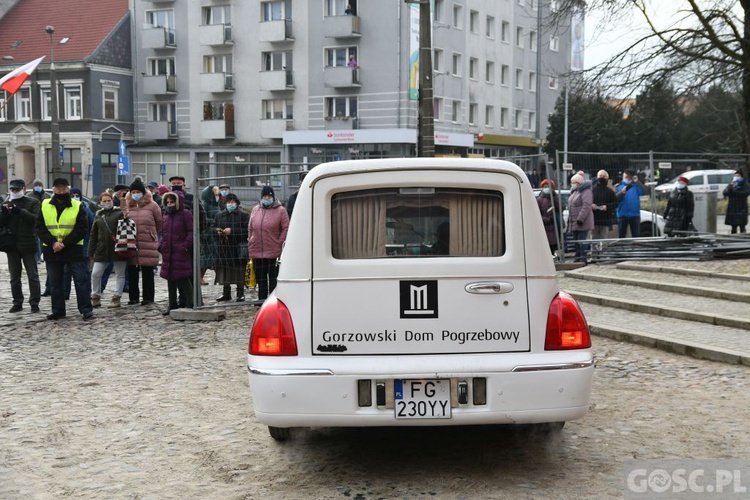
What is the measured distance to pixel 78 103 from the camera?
56125 millimetres

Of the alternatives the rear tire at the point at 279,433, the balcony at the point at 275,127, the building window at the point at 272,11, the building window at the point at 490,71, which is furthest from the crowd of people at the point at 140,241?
the building window at the point at 490,71

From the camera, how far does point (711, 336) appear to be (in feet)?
33.4

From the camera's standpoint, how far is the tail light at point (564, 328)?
544 centimetres

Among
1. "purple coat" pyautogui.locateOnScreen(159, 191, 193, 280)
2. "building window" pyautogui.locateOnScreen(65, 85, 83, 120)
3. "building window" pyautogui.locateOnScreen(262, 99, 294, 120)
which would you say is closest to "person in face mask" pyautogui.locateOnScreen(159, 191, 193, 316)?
"purple coat" pyautogui.locateOnScreen(159, 191, 193, 280)

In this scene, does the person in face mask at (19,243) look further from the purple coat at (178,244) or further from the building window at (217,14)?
the building window at (217,14)

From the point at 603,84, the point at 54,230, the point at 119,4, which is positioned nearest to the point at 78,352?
the point at 54,230

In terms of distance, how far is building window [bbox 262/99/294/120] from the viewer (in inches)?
2111

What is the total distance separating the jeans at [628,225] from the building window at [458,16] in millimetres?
36371

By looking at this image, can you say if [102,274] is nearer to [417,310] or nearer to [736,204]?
[417,310]

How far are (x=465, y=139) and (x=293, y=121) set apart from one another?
9723 mm

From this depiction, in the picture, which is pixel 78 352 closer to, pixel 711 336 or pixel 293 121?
A: pixel 711 336

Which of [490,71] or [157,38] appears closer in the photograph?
[157,38]

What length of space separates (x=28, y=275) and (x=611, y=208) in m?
10.5

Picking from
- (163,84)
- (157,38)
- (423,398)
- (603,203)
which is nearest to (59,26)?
(157,38)
